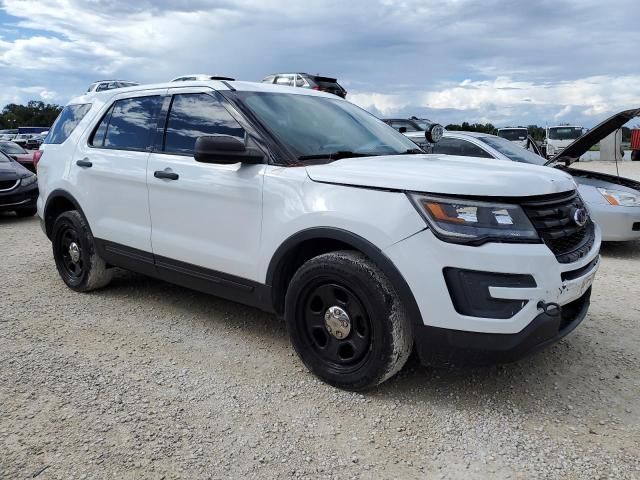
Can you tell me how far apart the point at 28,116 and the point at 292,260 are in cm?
8750

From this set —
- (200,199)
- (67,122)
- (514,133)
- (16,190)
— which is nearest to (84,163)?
(67,122)

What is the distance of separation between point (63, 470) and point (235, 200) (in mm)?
1751

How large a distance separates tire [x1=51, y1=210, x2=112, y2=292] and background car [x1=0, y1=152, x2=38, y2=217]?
565 cm

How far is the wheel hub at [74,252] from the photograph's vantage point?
16.5 ft

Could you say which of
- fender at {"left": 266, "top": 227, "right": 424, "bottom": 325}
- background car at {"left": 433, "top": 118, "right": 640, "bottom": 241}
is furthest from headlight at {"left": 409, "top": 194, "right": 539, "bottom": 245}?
background car at {"left": 433, "top": 118, "right": 640, "bottom": 241}

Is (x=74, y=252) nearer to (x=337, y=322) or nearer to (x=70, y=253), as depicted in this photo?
(x=70, y=253)

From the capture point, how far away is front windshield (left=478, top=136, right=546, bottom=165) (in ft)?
24.0

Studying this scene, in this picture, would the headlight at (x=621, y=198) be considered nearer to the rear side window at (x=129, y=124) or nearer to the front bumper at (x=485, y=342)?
the front bumper at (x=485, y=342)

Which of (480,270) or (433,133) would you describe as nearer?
(480,270)

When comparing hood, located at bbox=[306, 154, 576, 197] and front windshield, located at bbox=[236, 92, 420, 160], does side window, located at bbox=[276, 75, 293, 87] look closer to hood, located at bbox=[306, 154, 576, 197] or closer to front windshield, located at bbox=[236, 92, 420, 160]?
front windshield, located at bbox=[236, 92, 420, 160]

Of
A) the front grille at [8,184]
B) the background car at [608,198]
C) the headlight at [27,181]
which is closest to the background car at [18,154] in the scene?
the headlight at [27,181]

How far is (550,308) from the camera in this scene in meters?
2.74

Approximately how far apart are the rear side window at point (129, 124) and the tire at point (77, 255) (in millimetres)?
753

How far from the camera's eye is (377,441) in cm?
273
